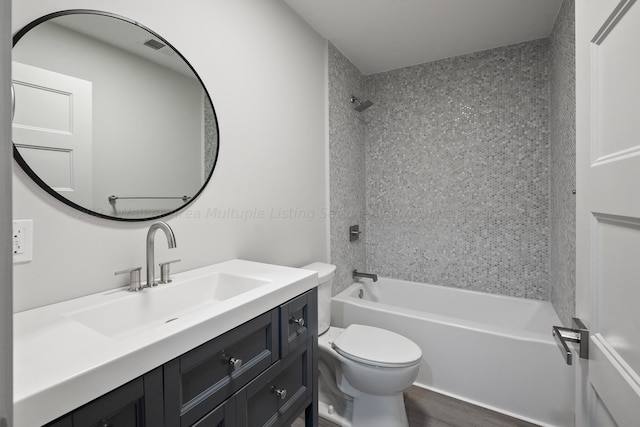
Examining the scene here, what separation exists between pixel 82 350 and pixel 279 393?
2.24 ft

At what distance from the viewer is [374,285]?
2.93 m

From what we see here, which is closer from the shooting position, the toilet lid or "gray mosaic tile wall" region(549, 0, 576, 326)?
the toilet lid

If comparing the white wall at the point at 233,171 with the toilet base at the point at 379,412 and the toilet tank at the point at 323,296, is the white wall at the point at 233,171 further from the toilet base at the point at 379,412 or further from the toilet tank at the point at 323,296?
the toilet base at the point at 379,412

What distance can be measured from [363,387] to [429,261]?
5.01 feet

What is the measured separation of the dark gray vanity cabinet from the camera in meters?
0.65

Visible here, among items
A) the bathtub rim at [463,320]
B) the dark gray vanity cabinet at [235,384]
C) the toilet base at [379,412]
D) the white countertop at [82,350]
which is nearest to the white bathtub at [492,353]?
the bathtub rim at [463,320]

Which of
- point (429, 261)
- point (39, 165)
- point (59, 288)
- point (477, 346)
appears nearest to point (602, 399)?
point (477, 346)

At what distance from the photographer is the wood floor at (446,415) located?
1.74 m

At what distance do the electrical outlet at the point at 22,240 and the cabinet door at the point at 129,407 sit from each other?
54 centimetres

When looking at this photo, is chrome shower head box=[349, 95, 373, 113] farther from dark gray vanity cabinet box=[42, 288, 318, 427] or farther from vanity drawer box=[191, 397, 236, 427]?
vanity drawer box=[191, 397, 236, 427]

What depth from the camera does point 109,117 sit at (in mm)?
1103

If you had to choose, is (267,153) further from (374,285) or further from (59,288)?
(374,285)

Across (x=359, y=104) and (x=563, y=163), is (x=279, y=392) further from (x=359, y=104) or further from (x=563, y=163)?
(x=359, y=104)

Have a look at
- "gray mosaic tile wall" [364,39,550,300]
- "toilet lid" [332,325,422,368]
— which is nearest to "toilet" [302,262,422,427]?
"toilet lid" [332,325,422,368]
